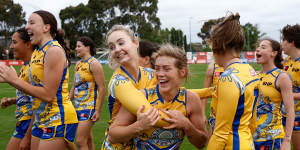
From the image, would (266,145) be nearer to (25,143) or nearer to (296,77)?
(296,77)

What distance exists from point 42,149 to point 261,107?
2.77m

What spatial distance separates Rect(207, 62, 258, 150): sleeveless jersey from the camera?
2.12m

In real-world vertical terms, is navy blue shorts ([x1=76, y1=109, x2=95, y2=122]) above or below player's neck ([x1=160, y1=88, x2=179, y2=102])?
below

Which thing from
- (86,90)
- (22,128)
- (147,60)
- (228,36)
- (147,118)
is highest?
(228,36)

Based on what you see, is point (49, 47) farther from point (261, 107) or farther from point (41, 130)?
point (261, 107)

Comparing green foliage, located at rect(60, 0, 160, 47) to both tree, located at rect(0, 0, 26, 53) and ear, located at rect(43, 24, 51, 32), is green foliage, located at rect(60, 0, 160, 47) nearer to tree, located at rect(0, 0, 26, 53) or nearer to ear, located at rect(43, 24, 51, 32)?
tree, located at rect(0, 0, 26, 53)

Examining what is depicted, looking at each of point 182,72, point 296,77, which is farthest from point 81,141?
point 296,77

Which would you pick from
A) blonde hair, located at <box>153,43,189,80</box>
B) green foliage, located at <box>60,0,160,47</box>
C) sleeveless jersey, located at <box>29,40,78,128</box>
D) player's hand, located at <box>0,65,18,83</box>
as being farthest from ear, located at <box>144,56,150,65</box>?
green foliage, located at <box>60,0,160,47</box>

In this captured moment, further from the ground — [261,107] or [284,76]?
[284,76]

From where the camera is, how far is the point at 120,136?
87.2 inches

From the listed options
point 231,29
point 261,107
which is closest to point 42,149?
point 231,29

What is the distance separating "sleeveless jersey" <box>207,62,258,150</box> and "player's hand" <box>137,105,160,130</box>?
1.80 ft

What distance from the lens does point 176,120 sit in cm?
210

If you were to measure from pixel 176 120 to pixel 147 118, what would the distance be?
24cm
